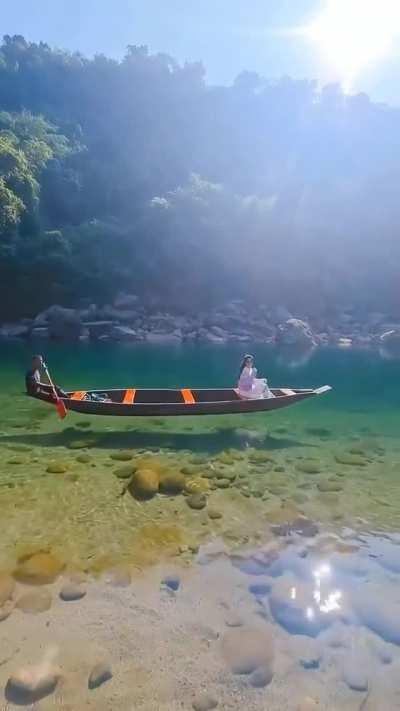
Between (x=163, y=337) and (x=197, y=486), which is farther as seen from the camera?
(x=163, y=337)

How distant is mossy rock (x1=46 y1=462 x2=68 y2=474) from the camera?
9.65 meters

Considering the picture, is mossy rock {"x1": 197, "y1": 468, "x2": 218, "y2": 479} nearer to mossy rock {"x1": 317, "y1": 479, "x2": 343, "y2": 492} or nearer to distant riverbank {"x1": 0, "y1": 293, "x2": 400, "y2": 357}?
mossy rock {"x1": 317, "y1": 479, "x2": 343, "y2": 492}

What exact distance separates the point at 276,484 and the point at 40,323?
36.7m

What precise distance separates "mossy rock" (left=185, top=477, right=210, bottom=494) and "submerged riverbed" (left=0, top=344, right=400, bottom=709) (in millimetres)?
33

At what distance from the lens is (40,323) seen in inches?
1668

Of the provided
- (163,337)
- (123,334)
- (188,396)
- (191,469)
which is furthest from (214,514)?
(163,337)

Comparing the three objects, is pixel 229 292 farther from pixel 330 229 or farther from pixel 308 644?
pixel 308 644

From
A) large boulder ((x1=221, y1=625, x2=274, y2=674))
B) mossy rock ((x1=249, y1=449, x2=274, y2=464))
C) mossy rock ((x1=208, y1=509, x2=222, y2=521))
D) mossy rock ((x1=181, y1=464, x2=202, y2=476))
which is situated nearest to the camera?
large boulder ((x1=221, y1=625, x2=274, y2=674))

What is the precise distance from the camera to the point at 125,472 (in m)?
9.62

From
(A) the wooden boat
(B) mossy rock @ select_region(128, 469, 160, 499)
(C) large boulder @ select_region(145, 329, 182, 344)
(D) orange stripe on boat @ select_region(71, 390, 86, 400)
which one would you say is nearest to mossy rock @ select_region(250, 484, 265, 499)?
(B) mossy rock @ select_region(128, 469, 160, 499)

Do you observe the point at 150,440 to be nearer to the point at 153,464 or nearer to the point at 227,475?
the point at 153,464

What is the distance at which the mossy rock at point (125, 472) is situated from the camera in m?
9.49

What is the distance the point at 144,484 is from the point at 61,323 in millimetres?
Result: 34549

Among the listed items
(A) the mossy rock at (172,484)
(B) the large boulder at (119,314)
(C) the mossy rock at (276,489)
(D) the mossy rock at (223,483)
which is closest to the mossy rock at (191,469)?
(D) the mossy rock at (223,483)
